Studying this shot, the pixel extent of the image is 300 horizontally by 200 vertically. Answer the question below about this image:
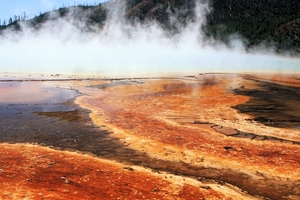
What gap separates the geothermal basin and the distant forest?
61082 mm

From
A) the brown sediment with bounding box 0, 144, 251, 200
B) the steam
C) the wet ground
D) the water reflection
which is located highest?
the steam

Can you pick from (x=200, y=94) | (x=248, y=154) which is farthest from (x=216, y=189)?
(x=200, y=94)

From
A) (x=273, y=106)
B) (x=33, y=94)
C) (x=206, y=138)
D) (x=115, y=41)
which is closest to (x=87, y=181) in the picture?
(x=206, y=138)

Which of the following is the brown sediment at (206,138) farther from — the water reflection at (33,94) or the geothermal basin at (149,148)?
the water reflection at (33,94)

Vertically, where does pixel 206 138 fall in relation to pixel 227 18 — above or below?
below

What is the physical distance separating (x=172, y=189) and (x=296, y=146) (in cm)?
485

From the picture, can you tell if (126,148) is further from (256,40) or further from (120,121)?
(256,40)

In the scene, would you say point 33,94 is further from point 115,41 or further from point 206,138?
point 115,41

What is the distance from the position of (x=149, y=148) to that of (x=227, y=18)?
101052 millimetres

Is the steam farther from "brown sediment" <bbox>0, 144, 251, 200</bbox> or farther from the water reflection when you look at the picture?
"brown sediment" <bbox>0, 144, 251, 200</bbox>

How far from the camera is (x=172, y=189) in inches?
244

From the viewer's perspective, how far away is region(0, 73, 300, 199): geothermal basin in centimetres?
624

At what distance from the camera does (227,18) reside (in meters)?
102

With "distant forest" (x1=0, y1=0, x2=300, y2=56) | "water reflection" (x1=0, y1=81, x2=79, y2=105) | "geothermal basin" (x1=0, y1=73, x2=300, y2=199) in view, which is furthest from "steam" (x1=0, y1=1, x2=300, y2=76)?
"geothermal basin" (x1=0, y1=73, x2=300, y2=199)
